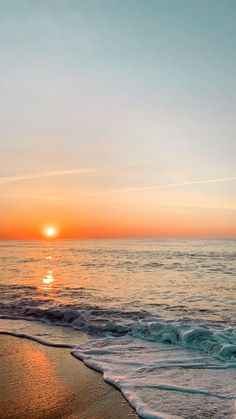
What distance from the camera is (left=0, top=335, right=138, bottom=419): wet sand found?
Result: 184 inches

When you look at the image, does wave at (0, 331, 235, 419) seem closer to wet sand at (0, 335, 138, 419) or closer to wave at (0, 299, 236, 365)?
wet sand at (0, 335, 138, 419)

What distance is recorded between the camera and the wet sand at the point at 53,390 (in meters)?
4.67

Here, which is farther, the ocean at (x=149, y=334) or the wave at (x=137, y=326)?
the wave at (x=137, y=326)

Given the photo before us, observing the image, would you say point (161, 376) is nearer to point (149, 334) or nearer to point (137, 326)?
point (149, 334)

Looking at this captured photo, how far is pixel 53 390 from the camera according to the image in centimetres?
534

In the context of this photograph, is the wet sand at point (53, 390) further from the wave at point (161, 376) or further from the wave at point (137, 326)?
the wave at point (137, 326)

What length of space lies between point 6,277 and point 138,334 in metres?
14.8

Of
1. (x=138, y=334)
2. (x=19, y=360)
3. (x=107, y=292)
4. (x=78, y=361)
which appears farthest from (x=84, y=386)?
(x=107, y=292)

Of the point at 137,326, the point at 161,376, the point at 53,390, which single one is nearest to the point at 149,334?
the point at 137,326

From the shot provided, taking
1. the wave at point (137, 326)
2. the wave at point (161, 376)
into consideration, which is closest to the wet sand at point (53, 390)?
the wave at point (161, 376)

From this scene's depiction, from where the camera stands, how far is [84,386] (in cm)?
559

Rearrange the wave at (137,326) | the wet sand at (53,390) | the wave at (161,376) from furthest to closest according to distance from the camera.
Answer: the wave at (137,326)
the wave at (161,376)
the wet sand at (53,390)

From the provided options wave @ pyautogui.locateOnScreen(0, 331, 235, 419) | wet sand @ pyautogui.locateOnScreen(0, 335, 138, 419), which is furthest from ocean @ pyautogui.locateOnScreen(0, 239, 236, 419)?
wet sand @ pyautogui.locateOnScreen(0, 335, 138, 419)

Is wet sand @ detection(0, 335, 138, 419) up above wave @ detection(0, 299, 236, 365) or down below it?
above
